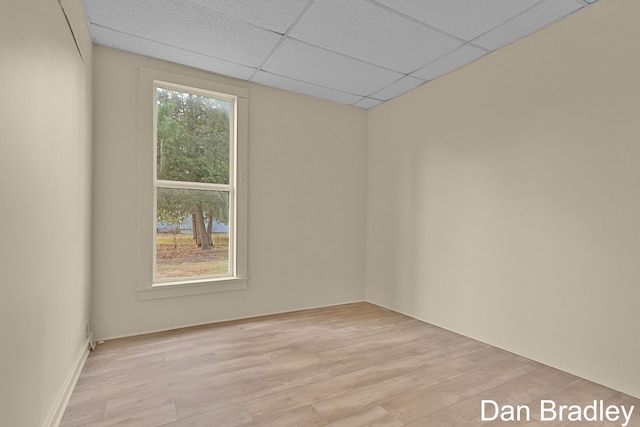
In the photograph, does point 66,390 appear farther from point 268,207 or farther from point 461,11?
point 461,11

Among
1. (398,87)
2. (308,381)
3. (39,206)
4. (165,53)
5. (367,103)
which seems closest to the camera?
(39,206)

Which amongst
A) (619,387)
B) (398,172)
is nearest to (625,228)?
(619,387)

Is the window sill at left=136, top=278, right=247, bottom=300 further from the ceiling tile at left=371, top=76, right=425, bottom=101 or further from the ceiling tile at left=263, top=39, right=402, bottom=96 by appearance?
the ceiling tile at left=371, top=76, right=425, bottom=101

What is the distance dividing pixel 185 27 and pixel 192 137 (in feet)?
3.52

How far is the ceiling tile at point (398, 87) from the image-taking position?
11.3ft

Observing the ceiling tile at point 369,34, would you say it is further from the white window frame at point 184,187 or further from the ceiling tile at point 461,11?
the white window frame at point 184,187

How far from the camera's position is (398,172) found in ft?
12.7

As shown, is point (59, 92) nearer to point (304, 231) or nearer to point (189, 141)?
point (189, 141)

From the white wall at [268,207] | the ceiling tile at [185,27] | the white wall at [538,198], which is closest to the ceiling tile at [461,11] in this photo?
the white wall at [538,198]

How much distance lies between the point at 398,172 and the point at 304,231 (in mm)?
1323

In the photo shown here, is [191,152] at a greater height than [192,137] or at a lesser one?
lesser

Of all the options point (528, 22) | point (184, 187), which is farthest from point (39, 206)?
point (528, 22)

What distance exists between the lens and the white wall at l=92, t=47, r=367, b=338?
2.88 meters

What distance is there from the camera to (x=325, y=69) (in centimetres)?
322
